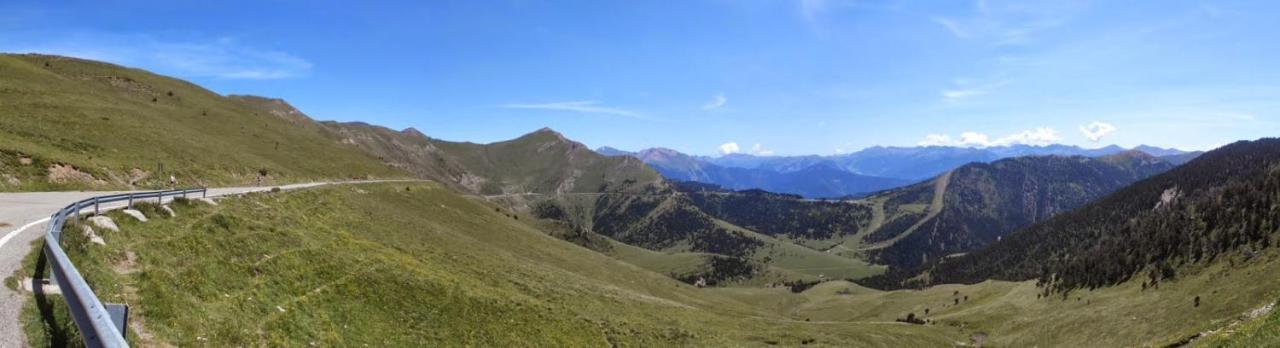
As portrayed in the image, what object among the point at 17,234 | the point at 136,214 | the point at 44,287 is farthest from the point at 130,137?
the point at 44,287

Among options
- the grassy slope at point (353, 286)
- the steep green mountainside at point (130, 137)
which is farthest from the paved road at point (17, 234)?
the steep green mountainside at point (130, 137)

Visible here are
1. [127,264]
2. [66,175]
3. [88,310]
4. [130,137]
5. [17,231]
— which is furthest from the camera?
[130,137]

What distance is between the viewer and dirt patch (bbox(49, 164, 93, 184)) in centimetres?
4653

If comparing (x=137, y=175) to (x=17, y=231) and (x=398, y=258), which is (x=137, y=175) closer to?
(x=398, y=258)

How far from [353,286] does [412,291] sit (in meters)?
4.65

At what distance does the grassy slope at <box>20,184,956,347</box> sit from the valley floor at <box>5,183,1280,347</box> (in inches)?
5.0

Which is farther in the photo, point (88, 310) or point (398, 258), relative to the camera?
point (398, 258)

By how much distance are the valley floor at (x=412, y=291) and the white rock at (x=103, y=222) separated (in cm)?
69

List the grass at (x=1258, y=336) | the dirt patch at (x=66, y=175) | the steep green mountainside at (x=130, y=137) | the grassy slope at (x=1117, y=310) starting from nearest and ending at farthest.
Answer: the grass at (x=1258, y=336)
the dirt patch at (x=66, y=175)
the steep green mountainside at (x=130, y=137)
the grassy slope at (x=1117, y=310)

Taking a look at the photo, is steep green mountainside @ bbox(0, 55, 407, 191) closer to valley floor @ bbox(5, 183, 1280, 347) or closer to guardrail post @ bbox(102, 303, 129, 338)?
valley floor @ bbox(5, 183, 1280, 347)

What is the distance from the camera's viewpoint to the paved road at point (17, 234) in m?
12.8

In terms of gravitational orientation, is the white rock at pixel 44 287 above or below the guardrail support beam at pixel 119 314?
below

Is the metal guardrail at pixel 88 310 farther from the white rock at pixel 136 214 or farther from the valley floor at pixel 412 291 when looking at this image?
the white rock at pixel 136 214

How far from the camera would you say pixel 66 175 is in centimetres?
4794
